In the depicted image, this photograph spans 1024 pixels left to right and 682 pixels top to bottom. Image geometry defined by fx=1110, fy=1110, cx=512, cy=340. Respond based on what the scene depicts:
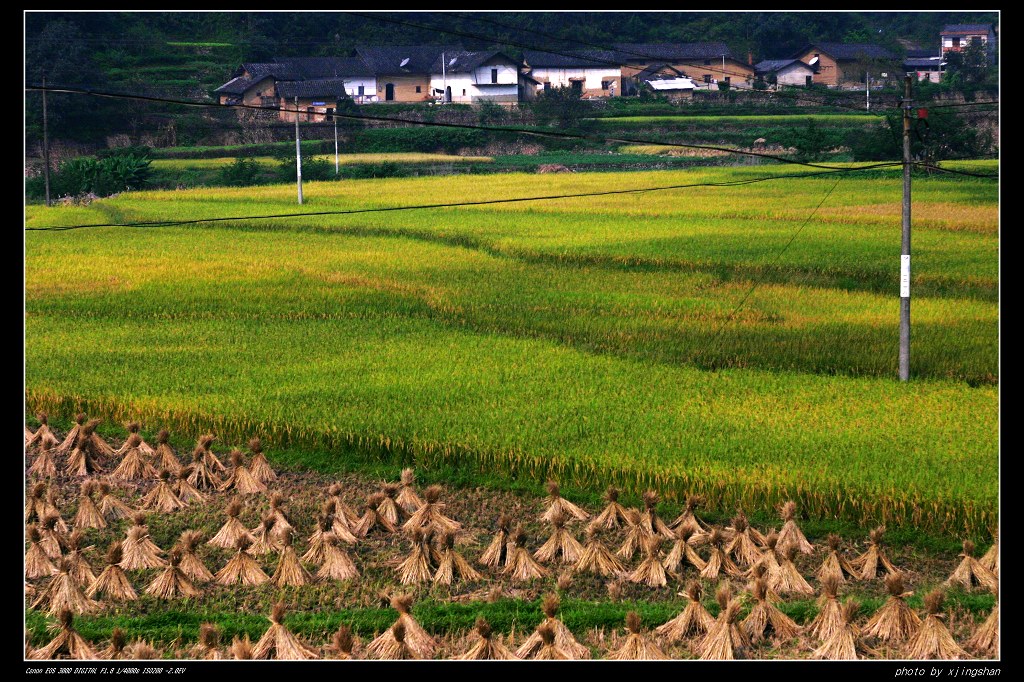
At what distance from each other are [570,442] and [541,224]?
13.4 meters

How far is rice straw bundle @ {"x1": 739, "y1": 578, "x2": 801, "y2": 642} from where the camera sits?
20.9 ft

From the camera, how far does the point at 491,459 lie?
9.23m

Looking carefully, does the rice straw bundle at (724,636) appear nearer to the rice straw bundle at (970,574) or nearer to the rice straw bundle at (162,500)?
the rice straw bundle at (970,574)

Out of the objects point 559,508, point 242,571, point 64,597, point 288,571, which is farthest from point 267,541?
point 559,508

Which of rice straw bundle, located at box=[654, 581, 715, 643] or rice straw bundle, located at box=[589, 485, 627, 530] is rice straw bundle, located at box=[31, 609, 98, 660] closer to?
rice straw bundle, located at box=[654, 581, 715, 643]

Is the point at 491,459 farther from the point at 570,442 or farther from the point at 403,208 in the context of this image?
the point at 403,208

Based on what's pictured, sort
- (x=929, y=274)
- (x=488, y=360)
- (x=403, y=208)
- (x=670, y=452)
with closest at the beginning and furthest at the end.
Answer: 1. (x=670, y=452)
2. (x=488, y=360)
3. (x=929, y=274)
4. (x=403, y=208)

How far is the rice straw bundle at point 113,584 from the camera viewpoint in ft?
22.9

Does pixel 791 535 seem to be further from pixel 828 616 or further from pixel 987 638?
pixel 987 638

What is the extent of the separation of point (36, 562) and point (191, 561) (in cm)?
104

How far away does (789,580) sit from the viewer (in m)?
6.96

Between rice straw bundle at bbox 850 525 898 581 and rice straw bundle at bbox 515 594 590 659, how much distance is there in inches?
83.0

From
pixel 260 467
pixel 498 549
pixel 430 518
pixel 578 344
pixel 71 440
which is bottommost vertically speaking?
pixel 498 549
